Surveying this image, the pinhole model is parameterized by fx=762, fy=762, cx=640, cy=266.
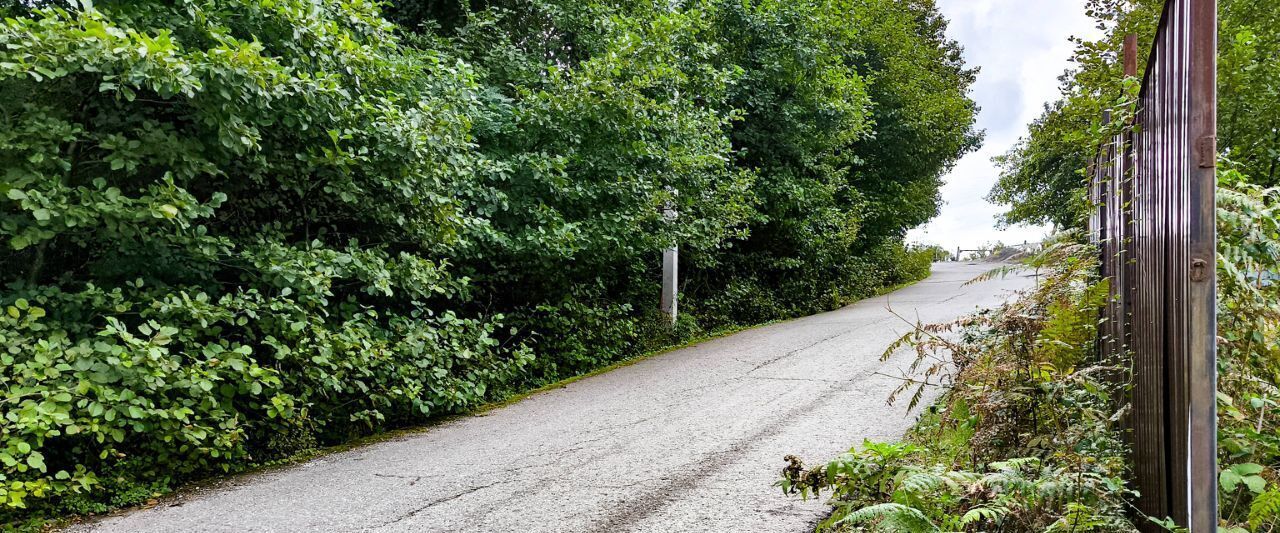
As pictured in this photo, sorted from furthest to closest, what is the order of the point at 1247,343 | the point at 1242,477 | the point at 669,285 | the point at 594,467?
the point at 669,285 < the point at 594,467 < the point at 1247,343 < the point at 1242,477

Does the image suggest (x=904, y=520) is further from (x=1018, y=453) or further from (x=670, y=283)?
(x=670, y=283)

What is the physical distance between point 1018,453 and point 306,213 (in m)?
5.66

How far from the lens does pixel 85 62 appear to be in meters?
4.55

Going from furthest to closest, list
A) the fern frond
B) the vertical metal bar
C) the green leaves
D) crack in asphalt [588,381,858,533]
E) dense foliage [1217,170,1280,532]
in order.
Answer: crack in asphalt [588,381,858,533]
the fern frond
dense foliage [1217,170,1280,532]
the green leaves
the vertical metal bar

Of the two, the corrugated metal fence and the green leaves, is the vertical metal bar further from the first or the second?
the green leaves

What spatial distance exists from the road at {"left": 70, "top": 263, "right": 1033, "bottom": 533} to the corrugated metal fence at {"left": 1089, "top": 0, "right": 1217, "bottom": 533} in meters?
1.98

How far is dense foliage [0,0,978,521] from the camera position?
15.4ft

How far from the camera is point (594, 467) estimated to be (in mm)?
5527

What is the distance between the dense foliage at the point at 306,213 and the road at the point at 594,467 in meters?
0.51

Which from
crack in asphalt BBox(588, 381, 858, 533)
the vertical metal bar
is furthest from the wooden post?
the vertical metal bar

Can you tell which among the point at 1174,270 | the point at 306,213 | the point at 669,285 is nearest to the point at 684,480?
the point at 1174,270

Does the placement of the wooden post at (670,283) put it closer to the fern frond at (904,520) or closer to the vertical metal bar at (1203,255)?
the fern frond at (904,520)

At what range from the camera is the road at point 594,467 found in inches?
178

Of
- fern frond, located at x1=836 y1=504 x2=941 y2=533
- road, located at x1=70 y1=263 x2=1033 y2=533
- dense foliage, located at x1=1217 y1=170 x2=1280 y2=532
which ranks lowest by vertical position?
road, located at x1=70 y1=263 x2=1033 y2=533
